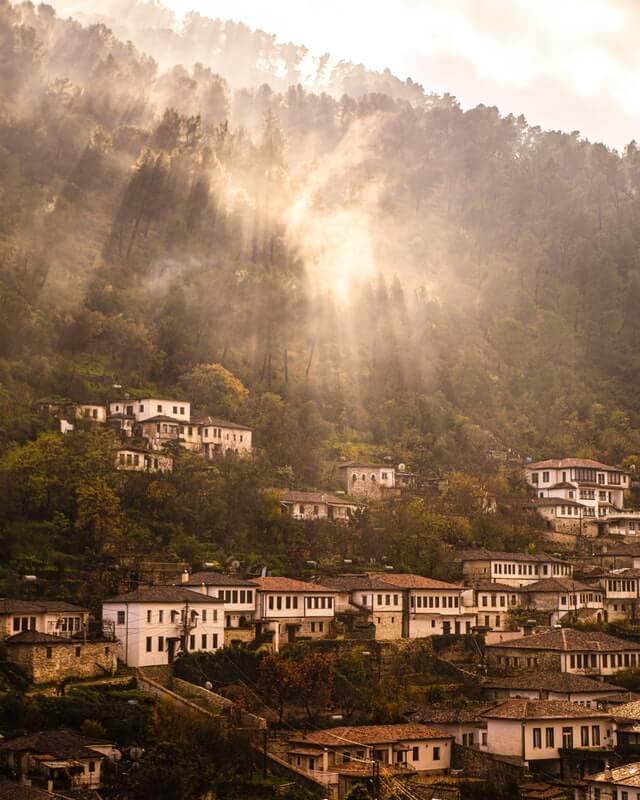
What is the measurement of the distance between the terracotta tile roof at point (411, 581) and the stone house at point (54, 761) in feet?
78.6

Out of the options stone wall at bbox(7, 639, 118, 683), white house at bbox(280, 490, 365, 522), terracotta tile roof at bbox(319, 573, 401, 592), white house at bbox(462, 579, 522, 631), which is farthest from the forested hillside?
stone wall at bbox(7, 639, 118, 683)

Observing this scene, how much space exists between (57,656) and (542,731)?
19233 mm

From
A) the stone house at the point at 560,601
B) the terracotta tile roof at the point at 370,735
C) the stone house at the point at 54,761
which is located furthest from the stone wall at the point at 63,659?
the stone house at the point at 560,601

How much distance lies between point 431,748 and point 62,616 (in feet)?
53.4

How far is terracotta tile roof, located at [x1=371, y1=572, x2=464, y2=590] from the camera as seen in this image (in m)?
69.2

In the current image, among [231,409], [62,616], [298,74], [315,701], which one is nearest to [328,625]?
[315,701]

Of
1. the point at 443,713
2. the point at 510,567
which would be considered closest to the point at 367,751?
the point at 443,713

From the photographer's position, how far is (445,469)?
314 ft

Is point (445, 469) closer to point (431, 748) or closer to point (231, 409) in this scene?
point (231, 409)

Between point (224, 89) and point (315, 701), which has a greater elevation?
point (224, 89)

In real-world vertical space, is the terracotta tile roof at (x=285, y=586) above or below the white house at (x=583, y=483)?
below

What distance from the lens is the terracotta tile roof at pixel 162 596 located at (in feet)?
194

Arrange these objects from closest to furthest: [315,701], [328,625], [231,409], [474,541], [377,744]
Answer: [377,744] < [315,701] < [328,625] < [474,541] < [231,409]

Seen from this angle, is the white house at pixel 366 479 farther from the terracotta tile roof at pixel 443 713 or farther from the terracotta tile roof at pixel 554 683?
the terracotta tile roof at pixel 443 713
